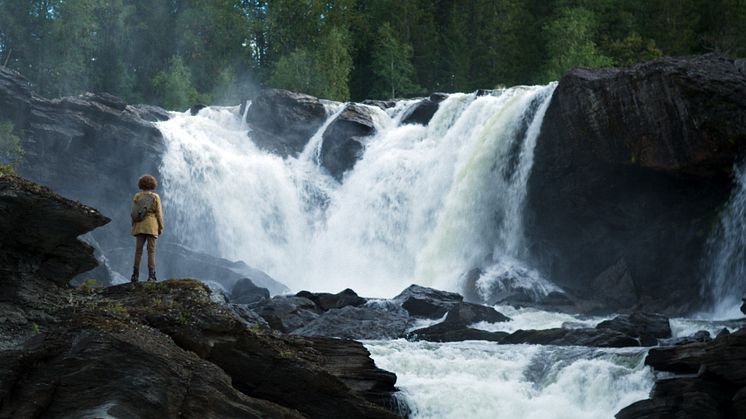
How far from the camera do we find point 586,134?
3366 centimetres

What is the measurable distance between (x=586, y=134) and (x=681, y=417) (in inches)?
736

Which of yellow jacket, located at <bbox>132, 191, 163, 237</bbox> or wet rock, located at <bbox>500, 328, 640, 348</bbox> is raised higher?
wet rock, located at <bbox>500, 328, 640, 348</bbox>

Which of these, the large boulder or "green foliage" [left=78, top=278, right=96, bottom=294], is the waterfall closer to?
"green foliage" [left=78, top=278, right=96, bottom=294]

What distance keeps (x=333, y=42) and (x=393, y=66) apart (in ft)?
15.6

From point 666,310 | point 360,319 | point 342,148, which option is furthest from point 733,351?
point 342,148

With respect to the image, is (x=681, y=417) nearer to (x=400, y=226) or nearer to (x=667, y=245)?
(x=667, y=245)

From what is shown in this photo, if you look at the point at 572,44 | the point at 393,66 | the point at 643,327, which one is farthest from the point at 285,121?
the point at 643,327

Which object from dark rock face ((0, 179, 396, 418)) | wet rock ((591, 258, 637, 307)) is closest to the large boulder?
wet rock ((591, 258, 637, 307))

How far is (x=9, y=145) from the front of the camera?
39969 millimetres

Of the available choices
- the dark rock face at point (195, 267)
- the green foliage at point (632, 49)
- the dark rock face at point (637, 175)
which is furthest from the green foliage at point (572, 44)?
the dark rock face at point (195, 267)

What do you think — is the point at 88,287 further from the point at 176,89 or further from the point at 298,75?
the point at 176,89

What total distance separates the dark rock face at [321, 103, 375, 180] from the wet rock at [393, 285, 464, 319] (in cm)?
1730

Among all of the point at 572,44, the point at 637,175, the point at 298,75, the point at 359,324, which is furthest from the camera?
the point at 298,75

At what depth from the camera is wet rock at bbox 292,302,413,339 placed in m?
25.6
